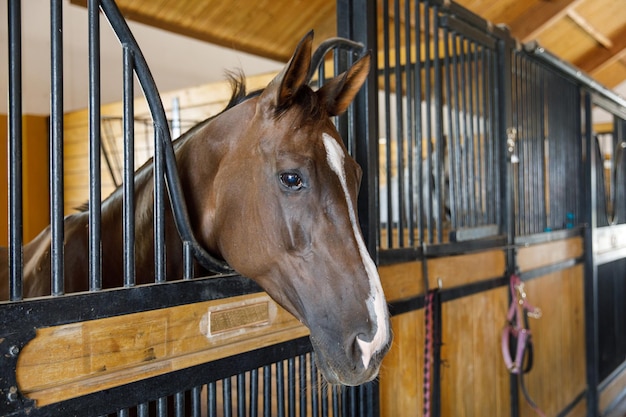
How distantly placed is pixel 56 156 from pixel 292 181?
0.40 m

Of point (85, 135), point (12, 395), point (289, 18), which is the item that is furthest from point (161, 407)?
point (85, 135)

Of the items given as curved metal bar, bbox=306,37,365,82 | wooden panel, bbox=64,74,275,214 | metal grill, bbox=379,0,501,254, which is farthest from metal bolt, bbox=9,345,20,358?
wooden panel, bbox=64,74,275,214

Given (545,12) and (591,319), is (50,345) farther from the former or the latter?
(545,12)

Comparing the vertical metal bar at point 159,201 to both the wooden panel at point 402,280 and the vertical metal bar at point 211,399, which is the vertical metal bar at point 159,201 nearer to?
the vertical metal bar at point 211,399

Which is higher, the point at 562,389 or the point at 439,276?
the point at 439,276

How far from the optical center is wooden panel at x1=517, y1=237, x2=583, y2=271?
102 inches

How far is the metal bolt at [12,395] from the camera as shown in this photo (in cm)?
78

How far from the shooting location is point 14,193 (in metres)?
0.82

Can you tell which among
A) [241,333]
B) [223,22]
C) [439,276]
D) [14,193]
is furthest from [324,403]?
[223,22]

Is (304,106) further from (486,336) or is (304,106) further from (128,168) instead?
(486,336)

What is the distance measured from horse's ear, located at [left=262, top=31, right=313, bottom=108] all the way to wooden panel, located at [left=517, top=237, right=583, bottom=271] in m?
1.87

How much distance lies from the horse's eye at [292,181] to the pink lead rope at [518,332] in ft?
5.57

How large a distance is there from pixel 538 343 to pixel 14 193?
2.60m

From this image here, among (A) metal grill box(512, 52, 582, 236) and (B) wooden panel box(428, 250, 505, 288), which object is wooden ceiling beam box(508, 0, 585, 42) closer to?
(A) metal grill box(512, 52, 582, 236)
